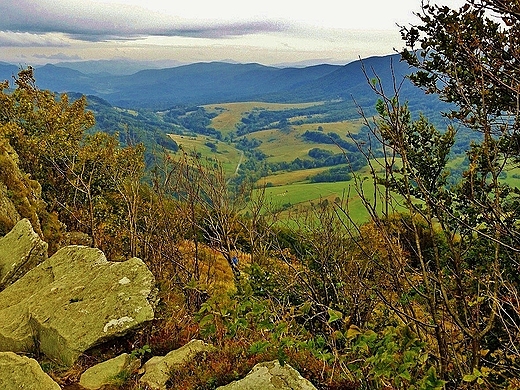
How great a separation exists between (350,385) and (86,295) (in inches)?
183

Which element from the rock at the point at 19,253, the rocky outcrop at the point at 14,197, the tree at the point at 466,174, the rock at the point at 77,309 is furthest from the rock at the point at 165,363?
the rocky outcrop at the point at 14,197

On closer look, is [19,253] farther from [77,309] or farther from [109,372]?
[109,372]

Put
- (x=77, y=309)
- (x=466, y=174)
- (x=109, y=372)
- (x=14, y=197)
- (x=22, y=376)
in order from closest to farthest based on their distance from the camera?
(x=466, y=174)
(x=22, y=376)
(x=109, y=372)
(x=77, y=309)
(x=14, y=197)

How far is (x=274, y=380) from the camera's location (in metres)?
4.82

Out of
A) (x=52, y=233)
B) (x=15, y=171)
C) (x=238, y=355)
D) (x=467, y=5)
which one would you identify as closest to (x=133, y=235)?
(x=238, y=355)

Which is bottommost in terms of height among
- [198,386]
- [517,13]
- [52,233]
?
[52,233]

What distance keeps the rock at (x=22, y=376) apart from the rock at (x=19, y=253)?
4.16 meters

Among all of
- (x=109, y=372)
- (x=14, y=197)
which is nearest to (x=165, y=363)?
(x=109, y=372)

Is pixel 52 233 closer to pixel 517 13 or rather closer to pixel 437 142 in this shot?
pixel 437 142

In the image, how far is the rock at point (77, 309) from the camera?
22.1 ft

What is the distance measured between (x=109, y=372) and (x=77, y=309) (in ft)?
4.35

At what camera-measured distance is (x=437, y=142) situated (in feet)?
27.3

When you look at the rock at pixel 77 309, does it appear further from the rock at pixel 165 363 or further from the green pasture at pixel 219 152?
the green pasture at pixel 219 152

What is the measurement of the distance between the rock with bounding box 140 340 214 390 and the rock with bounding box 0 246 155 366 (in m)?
0.64
